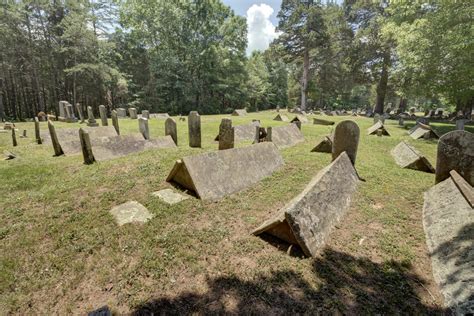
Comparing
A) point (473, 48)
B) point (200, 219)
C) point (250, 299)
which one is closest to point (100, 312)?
point (250, 299)

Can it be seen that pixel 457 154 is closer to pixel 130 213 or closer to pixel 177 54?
pixel 130 213

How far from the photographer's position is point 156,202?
16.0 feet

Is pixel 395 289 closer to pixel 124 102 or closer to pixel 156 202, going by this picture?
pixel 156 202

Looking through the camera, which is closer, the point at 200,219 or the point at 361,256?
the point at 361,256

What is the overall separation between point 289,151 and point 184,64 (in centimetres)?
2911

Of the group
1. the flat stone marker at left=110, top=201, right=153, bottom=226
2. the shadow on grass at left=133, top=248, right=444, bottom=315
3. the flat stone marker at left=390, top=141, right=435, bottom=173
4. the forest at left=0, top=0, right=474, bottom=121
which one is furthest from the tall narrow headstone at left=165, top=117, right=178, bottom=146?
the forest at left=0, top=0, right=474, bottom=121

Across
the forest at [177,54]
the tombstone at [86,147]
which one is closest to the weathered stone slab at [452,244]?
the tombstone at [86,147]

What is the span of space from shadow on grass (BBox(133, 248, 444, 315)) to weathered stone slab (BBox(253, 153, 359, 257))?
1.35ft

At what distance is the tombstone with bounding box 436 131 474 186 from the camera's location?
5223 millimetres

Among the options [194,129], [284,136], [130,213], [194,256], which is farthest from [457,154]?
[194,129]

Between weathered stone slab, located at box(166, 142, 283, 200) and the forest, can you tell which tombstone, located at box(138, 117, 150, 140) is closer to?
weathered stone slab, located at box(166, 142, 283, 200)

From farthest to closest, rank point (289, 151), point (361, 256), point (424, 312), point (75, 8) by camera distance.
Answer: point (75, 8)
point (289, 151)
point (361, 256)
point (424, 312)

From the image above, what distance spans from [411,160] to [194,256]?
788 centimetres

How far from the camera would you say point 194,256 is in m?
3.50
